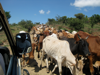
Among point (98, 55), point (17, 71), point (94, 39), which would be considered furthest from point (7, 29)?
point (94, 39)

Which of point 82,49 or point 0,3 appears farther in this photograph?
point 82,49

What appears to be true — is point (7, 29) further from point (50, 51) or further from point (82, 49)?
point (82, 49)

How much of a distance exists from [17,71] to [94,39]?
192 inches

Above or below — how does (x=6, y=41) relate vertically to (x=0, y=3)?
below

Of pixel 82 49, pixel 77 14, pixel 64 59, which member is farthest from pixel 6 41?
pixel 77 14

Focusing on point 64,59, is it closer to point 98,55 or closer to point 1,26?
point 98,55

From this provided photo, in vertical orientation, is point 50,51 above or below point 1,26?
below

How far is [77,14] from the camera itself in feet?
163

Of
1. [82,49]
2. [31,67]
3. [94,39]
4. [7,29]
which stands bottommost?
[31,67]

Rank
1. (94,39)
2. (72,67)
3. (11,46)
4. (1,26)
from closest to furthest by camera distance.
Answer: (1,26) → (11,46) → (72,67) → (94,39)

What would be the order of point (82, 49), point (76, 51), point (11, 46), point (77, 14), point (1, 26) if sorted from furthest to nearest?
point (77, 14)
point (76, 51)
point (82, 49)
point (11, 46)
point (1, 26)

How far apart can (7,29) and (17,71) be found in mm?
643

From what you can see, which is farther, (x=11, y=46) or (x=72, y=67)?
Result: (x=72, y=67)

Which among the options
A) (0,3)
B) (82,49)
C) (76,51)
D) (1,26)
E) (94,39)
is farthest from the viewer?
(94,39)
